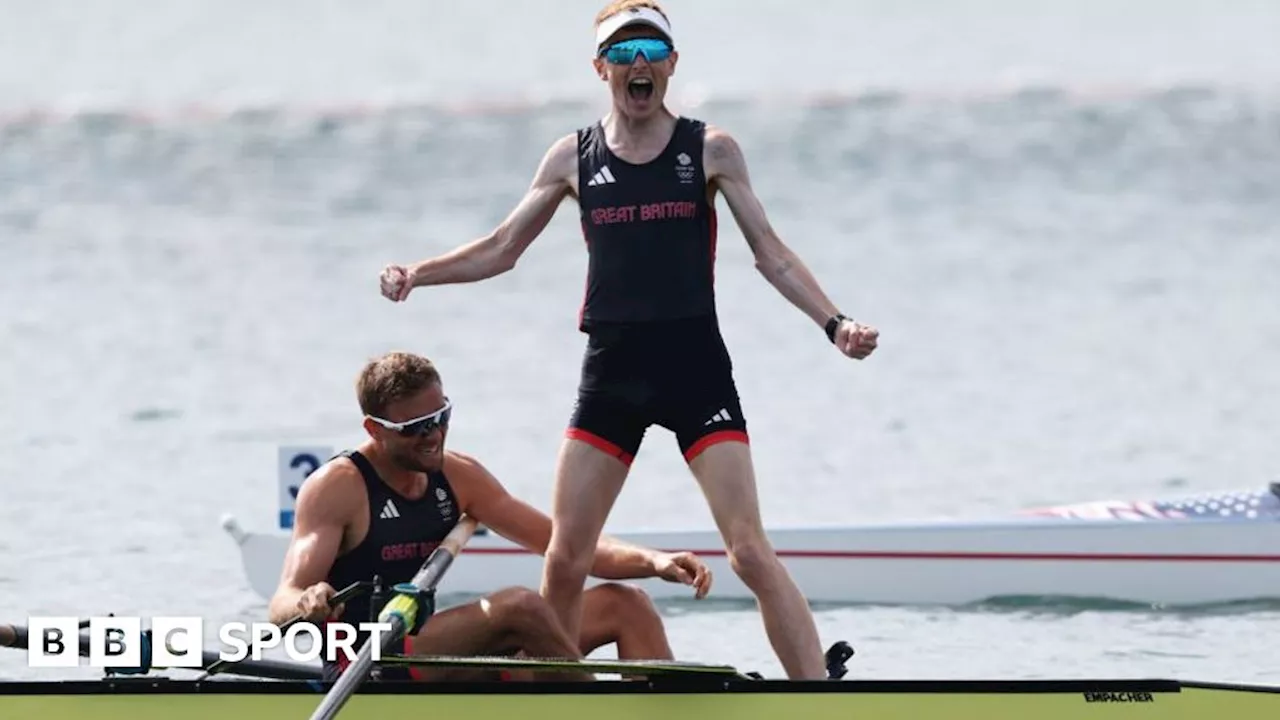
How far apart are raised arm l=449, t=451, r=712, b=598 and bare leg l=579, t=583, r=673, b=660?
0.07 meters

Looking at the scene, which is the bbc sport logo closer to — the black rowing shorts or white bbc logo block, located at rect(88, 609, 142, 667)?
white bbc logo block, located at rect(88, 609, 142, 667)

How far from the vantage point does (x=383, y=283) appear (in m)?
7.40

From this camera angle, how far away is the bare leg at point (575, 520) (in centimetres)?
722

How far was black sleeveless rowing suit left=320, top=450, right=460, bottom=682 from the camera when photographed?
22.3 feet

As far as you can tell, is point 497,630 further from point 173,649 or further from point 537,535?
point 173,649

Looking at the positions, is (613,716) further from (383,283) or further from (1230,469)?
(1230,469)

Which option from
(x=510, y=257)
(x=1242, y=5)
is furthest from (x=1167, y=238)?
(x=510, y=257)

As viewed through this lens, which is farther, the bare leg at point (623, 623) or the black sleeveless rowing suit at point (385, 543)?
the bare leg at point (623, 623)

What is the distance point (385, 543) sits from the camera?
22.3ft

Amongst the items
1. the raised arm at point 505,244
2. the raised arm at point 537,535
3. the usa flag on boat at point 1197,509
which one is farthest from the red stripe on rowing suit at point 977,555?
the raised arm at point 537,535

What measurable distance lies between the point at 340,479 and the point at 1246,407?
40.7 ft

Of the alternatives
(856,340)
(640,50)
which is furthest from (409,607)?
(640,50)

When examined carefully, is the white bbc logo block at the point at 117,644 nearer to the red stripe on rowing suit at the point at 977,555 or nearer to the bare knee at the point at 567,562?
the bare knee at the point at 567,562

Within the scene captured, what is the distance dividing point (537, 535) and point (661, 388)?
1.75 ft
